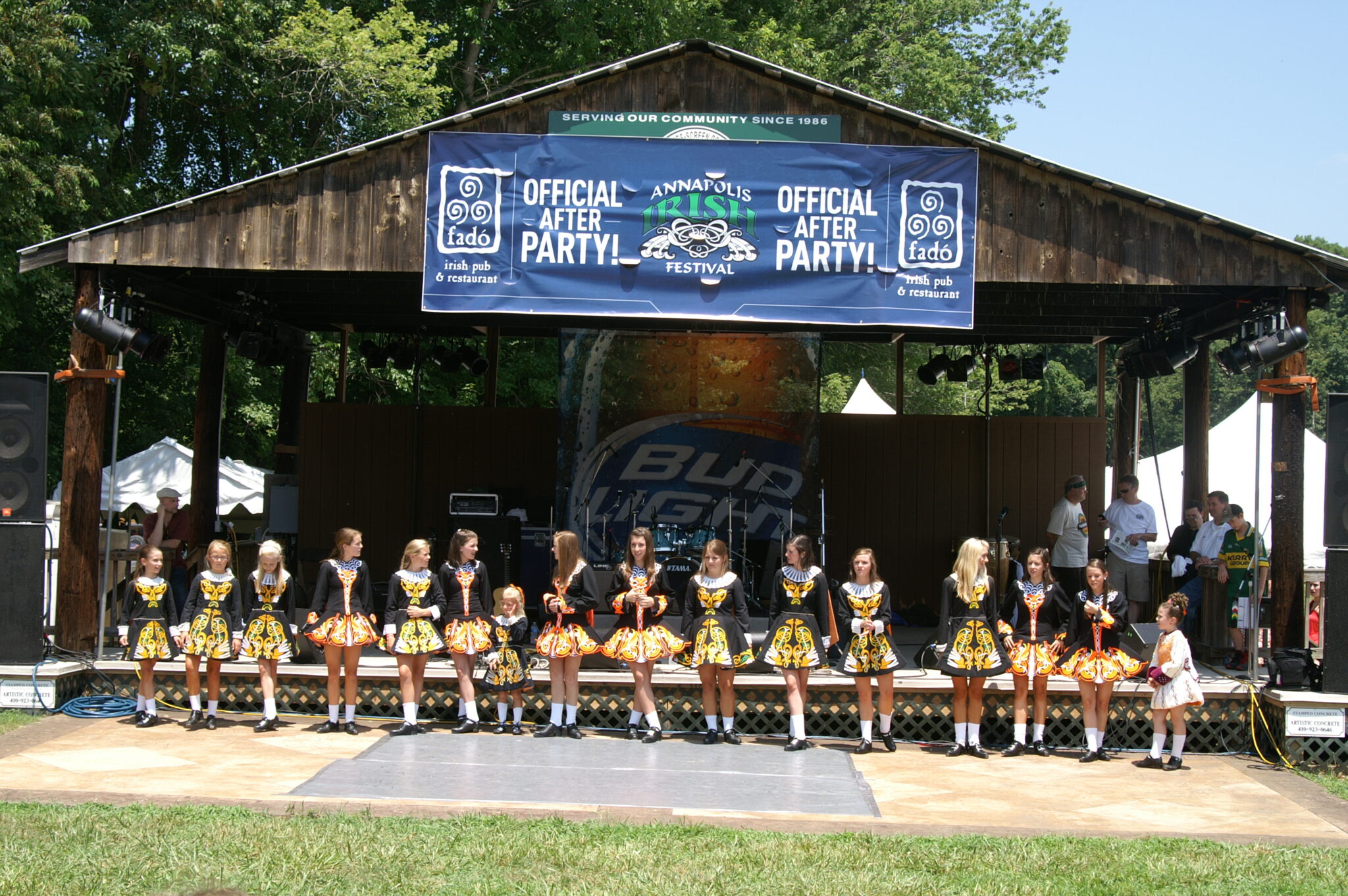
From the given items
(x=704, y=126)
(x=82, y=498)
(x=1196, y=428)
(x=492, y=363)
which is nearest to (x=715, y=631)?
(x=704, y=126)

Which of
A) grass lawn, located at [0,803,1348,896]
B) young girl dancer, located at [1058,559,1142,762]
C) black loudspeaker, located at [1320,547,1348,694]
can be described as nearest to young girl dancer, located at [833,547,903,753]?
young girl dancer, located at [1058,559,1142,762]

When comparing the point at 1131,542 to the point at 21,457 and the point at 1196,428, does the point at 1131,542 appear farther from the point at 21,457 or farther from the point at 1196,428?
the point at 21,457

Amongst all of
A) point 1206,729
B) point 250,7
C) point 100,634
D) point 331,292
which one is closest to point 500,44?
point 250,7

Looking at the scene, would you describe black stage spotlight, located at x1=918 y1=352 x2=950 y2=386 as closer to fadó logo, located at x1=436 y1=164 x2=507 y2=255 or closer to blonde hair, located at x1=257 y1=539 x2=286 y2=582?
fadó logo, located at x1=436 y1=164 x2=507 y2=255

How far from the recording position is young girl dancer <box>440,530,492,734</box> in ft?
30.3

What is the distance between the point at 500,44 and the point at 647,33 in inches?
121

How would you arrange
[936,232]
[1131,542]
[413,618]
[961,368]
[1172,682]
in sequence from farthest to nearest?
[961,368]
[1131,542]
[936,232]
[413,618]
[1172,682]

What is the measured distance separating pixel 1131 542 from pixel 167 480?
15621 millimetres

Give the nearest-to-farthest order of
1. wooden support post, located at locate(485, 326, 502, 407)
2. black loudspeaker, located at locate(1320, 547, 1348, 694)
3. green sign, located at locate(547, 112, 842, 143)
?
black loudspeaker, located at locate(1320, 547, 1348, 694) < green sign, located at locate(547, 112, 842, 143) < wooden support post, located at locate(485, 326, 502, 407)

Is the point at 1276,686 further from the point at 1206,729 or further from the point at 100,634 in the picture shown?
the point at 100,634

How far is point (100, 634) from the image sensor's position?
9.98m

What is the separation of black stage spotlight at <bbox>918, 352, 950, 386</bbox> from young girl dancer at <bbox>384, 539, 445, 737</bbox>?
7.86 m

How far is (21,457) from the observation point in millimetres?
9523

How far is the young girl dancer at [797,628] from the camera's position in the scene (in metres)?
9.12
